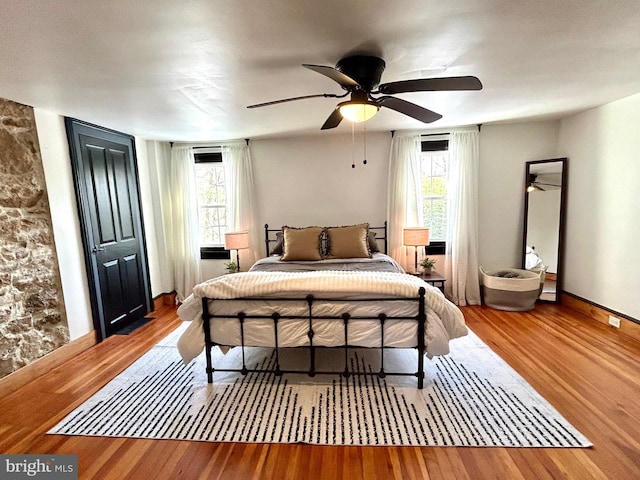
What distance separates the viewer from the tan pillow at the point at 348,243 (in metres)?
3.88

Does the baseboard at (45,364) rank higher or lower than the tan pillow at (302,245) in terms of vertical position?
lower

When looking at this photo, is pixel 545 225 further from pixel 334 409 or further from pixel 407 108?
pixel 334 409

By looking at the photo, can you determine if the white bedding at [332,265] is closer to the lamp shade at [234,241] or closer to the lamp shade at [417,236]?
the lamp shade at [417,236]

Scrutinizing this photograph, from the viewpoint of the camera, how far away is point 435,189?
176 inches

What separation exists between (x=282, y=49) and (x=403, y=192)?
2924 mm

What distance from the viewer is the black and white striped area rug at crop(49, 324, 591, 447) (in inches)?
75.3

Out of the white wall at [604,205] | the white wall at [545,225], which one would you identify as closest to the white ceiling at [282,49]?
the white wall at [604,205]

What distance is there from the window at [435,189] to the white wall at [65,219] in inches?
165

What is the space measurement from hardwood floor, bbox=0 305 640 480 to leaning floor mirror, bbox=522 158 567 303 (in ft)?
4.63

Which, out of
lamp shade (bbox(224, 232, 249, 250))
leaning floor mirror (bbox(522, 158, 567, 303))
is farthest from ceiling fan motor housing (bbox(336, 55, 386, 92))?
leaning floor mirror (bbox(522, 158, 567, 303))

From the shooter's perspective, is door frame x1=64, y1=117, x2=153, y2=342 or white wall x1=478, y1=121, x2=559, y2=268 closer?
door frame x1=64, y1=117, x2=153, y2=342

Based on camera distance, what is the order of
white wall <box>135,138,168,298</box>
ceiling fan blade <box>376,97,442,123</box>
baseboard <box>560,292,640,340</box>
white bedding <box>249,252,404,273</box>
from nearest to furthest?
ceiling fan blade <box>376,97,442,123</box>, baseboard <box>560,292,640,340</box>, white bedding <box>249,252,404,273</box>, white wall <box>135,138,168,298</box>

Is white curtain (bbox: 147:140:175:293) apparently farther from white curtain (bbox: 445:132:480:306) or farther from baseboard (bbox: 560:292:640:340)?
baseboard (bbox: 560:292:640:340)

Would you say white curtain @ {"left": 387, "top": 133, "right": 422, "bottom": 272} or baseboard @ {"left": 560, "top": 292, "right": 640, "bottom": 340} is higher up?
white curtain @ {"left": 387, "top": 133, "right": 422, "bottom": 272}
